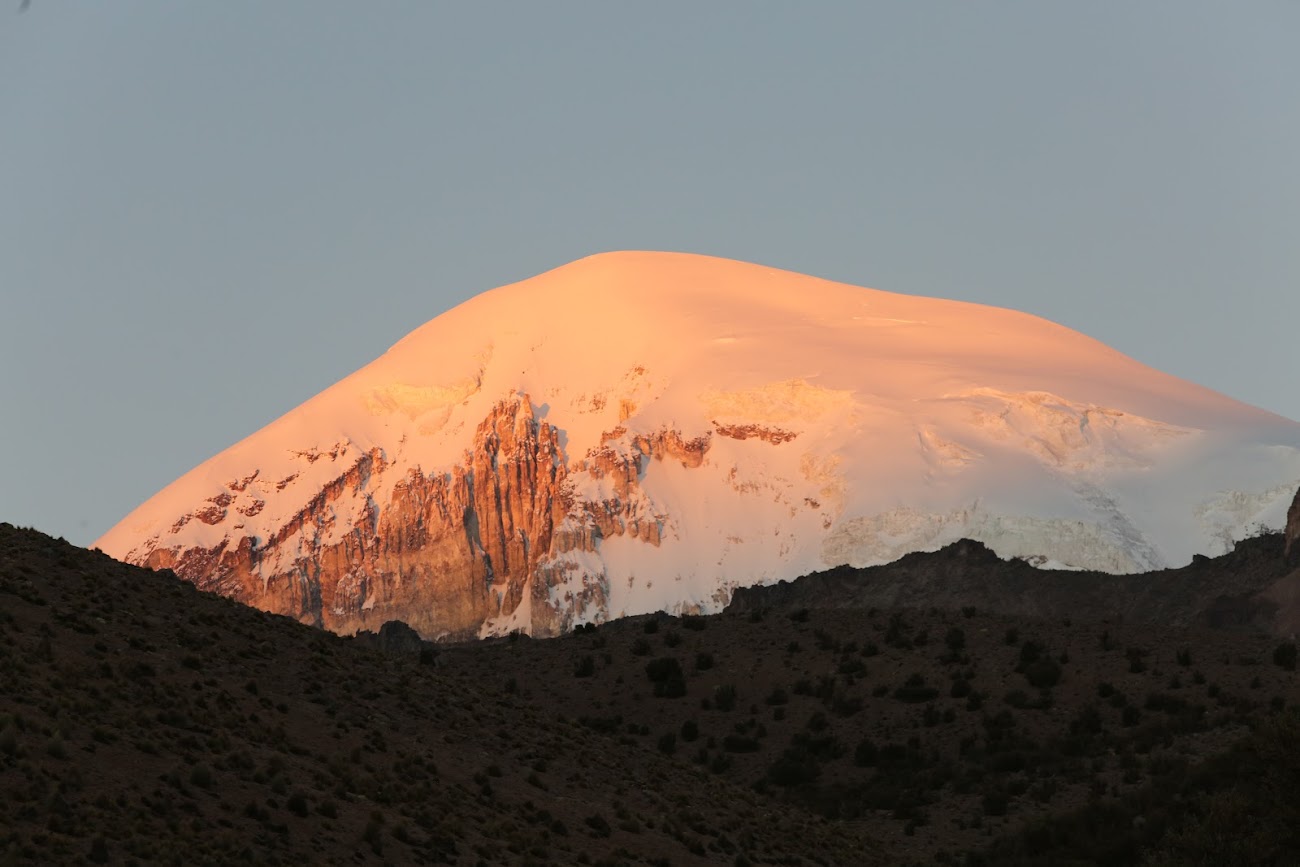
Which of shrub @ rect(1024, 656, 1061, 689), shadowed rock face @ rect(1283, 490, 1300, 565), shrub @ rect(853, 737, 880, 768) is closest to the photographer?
shrub @ rect(853, 737, 880, 768)

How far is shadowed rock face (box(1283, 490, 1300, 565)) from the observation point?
117 m

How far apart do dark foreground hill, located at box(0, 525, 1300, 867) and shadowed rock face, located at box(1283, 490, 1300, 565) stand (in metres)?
49.4

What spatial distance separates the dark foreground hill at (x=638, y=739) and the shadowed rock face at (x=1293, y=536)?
49387 mm

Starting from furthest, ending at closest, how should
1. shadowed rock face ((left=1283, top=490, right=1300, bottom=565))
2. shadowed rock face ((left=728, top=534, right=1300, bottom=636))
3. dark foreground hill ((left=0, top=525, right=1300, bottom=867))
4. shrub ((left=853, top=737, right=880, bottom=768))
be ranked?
shadowed rock face ((left=1283, top=490, right=1300, bottom=565)) < shadowed rock face ((left=728, top=534, right=1300, bottom=636)) < shrub ((left=853, top=737, right=880, bottom=768)) < dark foreground hill ((left=0, top=525, right=1300, bottom=867))

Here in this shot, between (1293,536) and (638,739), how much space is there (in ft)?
222

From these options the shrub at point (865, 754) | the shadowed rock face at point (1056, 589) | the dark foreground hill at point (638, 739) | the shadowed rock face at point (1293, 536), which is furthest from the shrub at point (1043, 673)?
the shadowed rock face at point (1293, 536)

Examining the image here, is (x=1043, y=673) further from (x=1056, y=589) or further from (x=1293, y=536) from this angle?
(x=1056, y=589)

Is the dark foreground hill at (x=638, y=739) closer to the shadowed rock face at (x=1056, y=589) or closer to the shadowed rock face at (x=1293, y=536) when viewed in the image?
the shadowed rock face at (x=1056, y=589)

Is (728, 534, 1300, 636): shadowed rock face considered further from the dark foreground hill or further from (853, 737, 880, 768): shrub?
(853, 737, 880, 768): shrub

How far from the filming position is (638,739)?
206 feet

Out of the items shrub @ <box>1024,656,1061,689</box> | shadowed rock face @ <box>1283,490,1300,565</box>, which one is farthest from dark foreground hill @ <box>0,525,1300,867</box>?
shadowed rock face @ <box>1283,490,1300,565</box>

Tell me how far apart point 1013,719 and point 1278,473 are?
13914cm

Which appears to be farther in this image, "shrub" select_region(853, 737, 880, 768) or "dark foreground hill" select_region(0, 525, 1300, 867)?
"shrub" select_region(853, 737, 880, 768)

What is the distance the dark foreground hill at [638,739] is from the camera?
37.8 meters
